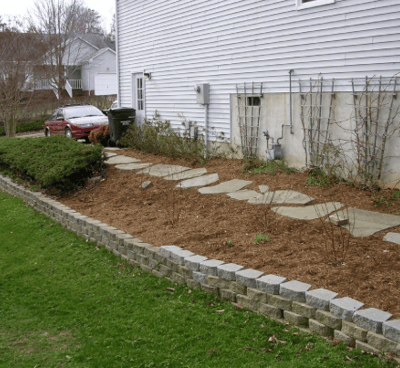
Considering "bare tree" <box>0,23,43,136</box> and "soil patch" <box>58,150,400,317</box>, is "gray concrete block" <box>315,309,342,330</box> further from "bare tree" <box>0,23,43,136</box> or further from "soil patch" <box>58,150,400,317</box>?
"bare tree" <box>0,23,43,136</box>

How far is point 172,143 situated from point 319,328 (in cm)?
755

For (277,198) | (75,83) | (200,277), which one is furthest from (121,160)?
(75,83)

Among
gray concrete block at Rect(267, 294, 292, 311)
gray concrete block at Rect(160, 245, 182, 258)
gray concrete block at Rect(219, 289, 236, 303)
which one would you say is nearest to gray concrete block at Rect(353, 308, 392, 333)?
gray concrete block at Rect(267, 294, 292, 311)

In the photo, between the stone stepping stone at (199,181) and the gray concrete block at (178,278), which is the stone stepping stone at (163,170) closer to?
the stone stepping stone at (199,181)

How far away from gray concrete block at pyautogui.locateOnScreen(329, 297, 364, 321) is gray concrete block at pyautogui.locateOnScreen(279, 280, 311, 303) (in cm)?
27

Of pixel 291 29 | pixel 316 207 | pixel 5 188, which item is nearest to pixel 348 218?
pixel 316 207

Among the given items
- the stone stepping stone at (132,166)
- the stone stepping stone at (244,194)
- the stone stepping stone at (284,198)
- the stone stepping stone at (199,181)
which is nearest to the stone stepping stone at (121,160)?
the stone stepping stone at (132,166)

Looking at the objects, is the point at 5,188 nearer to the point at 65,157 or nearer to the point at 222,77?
the point at 65,157

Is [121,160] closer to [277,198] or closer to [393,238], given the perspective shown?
[277,198]

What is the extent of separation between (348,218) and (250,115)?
15.5 feet

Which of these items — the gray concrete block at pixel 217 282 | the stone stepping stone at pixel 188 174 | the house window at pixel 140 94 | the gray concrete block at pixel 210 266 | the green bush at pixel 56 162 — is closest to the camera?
the gray concrete block at pixel 217 282

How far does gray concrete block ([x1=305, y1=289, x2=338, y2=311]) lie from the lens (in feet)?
11.1

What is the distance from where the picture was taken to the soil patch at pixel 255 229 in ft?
12.6

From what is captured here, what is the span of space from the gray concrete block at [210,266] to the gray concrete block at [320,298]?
99 cm
